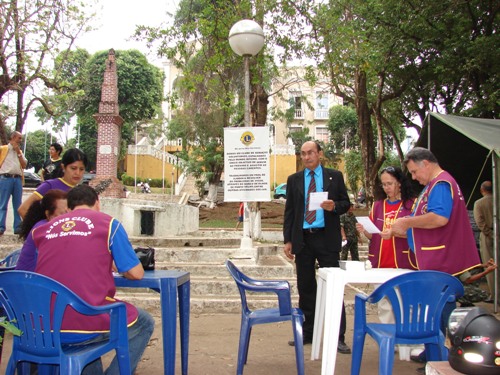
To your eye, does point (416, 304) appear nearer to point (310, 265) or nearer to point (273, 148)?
point (310, 265)

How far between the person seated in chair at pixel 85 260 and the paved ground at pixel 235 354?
1.29 meters

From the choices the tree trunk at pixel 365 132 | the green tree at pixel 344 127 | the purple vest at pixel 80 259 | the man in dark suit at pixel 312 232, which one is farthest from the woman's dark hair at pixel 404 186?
the green tree at pixel 344 127

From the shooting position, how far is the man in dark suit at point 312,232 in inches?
173

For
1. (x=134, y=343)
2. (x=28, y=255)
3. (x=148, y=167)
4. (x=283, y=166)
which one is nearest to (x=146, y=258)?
(x=134, y=343)

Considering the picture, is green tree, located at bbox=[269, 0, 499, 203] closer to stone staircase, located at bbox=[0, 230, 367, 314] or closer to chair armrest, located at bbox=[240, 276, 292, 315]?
stone staircase, located at bbox=[0, 230, 367, 314]

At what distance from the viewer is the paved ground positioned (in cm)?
384

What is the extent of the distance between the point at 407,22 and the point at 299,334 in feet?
36.4

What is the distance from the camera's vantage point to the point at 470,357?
1559mm

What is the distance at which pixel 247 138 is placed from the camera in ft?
23.1

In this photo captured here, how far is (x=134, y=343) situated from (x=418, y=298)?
177 cm

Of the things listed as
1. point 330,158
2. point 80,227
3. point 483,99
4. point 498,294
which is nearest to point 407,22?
point 483,99

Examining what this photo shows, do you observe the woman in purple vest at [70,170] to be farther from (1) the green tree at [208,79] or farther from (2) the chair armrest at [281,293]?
(1) the green tree at [208,79]

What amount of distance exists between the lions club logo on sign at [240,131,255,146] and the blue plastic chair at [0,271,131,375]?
15.5ft

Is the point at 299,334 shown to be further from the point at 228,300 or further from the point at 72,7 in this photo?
the point at 72,7
